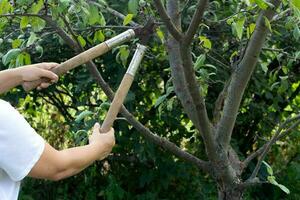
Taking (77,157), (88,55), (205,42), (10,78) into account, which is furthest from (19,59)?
(77,157)

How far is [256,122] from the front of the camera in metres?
5.02

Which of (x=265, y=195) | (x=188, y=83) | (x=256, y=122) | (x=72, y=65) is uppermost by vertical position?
(x=72, y=65)

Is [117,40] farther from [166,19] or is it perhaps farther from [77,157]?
[77,157]

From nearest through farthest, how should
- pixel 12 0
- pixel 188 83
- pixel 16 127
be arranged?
pixel 16 127
pixel 188 83
pixel 12 0

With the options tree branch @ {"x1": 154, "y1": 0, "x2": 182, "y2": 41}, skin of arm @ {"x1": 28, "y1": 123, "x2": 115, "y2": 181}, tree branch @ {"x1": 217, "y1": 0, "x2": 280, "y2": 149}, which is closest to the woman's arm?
skin of arm @ {"x1": 28, "y1": 123, "x2": 115, "y2": 181}

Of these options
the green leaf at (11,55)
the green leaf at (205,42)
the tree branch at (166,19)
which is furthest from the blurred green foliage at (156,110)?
the tree branch at (166,19)

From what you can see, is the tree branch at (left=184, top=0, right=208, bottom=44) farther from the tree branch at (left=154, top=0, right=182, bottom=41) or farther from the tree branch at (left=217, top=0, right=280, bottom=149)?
the tree branch at (left=217, top=0, right=280, bottom=149)

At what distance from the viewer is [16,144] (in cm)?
189

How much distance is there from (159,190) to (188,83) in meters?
2.29

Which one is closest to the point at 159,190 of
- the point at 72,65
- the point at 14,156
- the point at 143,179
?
A: the point at 143,179

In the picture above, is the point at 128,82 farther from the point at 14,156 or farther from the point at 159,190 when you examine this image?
the point at 159,190

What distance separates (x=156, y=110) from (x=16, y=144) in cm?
272

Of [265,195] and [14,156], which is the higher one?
[14,156]

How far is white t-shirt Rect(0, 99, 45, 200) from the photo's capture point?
6.14ft
